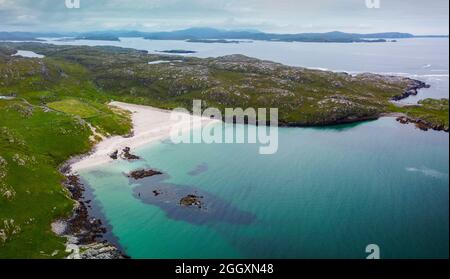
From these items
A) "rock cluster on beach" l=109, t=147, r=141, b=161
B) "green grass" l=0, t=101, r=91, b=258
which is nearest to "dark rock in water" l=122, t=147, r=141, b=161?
"rock cluster on beach" l=109, t=147, r=141, b=161

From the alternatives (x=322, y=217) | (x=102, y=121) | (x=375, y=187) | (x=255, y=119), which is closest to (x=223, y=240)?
(x=322, y=217)

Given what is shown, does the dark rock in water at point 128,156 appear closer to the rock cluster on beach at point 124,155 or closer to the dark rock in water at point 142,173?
the rock cluster on beach at point 124,155

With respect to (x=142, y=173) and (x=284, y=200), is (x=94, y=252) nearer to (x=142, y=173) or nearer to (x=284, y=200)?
(x=142, y=173)

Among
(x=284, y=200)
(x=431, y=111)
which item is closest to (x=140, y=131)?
(x=284, y=200)

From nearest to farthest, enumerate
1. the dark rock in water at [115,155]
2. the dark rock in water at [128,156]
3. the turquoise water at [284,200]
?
the turquoise water at [284,200]
the dark rock in water at [115,155]
the dark rock in water at [128,156]

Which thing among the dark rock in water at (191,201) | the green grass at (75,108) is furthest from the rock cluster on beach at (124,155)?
the green grass at (75,108)

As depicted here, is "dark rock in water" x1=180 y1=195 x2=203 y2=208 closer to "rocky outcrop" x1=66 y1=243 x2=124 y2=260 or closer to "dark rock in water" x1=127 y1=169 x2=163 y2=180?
"dark rock in water" x1=127 y1=169 x2=163 y2=180
